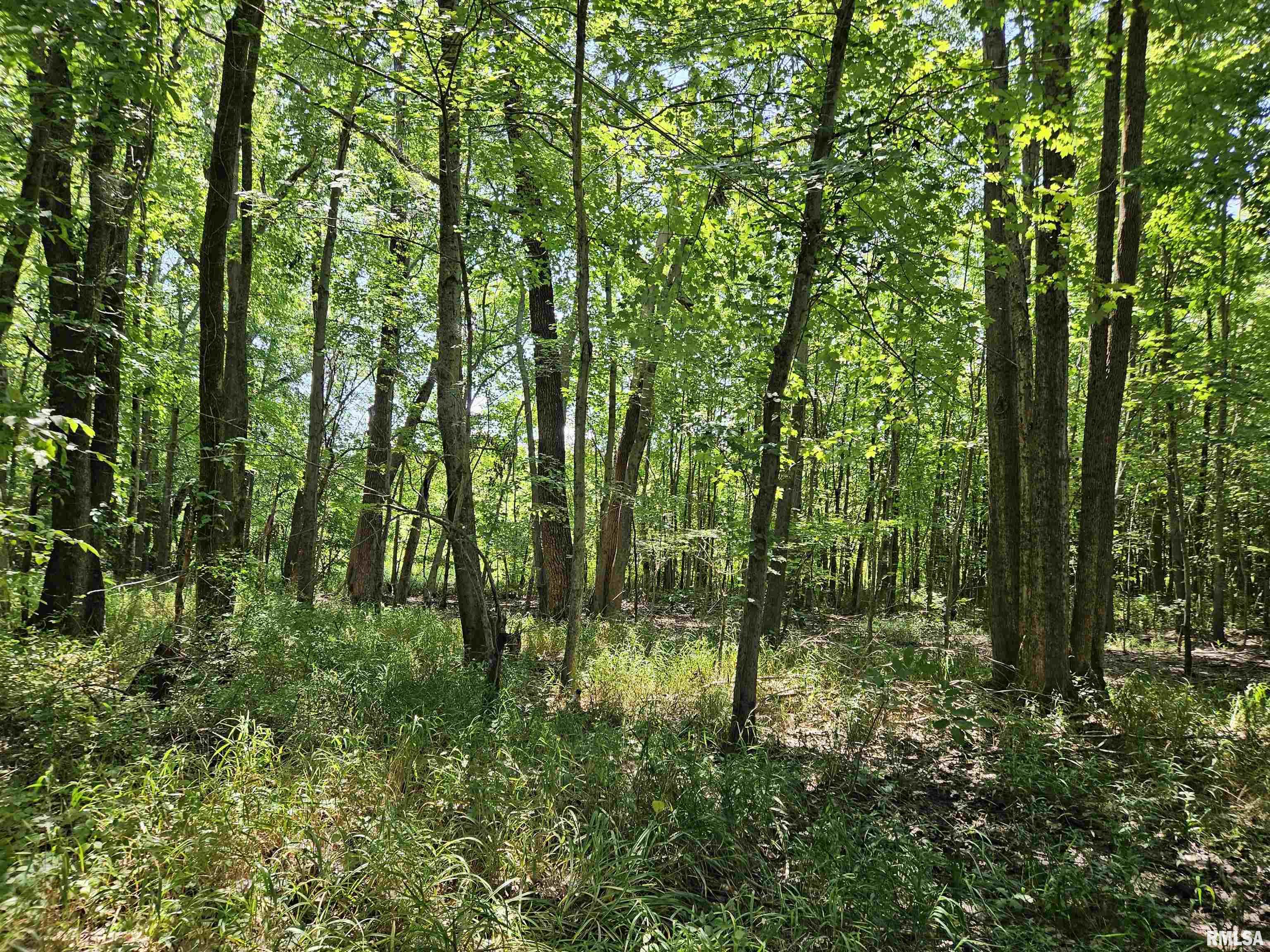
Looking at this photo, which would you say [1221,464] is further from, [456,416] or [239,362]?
[239,362]

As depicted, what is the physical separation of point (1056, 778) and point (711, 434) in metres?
3.57

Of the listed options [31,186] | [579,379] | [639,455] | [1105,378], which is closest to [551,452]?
[639,455]

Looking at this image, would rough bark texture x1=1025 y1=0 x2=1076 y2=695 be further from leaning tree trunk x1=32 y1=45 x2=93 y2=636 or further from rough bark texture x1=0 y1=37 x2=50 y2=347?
leaning tree trunk x1=32 y1=45 x2=93 y2=636

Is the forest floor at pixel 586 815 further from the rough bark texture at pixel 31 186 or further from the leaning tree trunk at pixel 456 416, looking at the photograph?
the rough bark texture at pixel 31 186

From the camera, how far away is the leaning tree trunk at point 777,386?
14.4 ft

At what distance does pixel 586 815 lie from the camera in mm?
3695

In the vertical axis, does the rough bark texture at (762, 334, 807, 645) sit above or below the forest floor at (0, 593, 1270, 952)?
above

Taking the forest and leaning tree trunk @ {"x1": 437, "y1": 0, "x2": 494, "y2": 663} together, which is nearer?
the forest

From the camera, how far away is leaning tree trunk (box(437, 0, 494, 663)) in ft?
19.2

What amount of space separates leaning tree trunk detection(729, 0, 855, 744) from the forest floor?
56 centimetres

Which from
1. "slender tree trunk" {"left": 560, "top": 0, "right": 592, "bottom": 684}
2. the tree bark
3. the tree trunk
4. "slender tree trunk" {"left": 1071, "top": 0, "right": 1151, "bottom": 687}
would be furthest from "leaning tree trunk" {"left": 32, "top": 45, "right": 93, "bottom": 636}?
the tree trunk

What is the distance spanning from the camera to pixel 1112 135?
595cm

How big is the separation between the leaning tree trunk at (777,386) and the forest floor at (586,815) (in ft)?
1.85

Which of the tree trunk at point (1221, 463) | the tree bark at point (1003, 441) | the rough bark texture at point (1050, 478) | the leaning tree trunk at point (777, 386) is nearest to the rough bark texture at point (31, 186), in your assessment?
the leaning tree trunk at point (777, 386)
